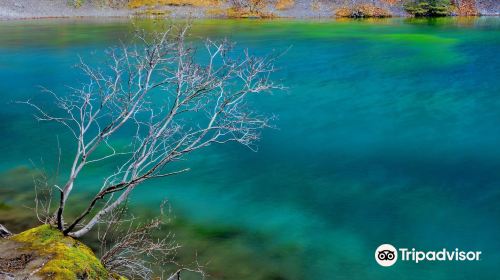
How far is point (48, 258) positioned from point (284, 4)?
223ft

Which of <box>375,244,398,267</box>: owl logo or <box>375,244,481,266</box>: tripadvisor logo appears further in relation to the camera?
<box>375,244,481,266</box>: tripadvisor logo

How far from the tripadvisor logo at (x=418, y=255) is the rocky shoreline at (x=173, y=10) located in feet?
194

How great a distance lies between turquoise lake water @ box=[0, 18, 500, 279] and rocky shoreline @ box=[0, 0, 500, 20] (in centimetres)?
3477

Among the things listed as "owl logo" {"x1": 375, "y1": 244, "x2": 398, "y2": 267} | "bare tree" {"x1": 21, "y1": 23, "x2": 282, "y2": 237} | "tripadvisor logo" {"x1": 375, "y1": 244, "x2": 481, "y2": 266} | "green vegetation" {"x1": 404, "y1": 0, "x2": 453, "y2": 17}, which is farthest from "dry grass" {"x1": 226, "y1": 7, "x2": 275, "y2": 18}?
"tripadvisor logo" {"x1": 375, "y1": 244, "x2": 481, "y2": 266}

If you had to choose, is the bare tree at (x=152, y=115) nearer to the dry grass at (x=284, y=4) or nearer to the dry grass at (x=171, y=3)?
the dry grass at (x=284, y=4)

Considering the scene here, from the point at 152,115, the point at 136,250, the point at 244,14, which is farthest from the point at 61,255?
the point at 244,14

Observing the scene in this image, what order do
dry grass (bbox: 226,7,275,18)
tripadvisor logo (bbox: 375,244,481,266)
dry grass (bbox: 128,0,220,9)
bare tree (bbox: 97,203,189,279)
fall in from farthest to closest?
dry grass (bbox: 128,0,220,9) < dry grass (bbox: 226,7,275,18) < tripadvisor logo (bbox: 375,244,481,266) < bare tree (bbox: 97,203,189,279)

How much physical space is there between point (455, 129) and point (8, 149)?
1908cm

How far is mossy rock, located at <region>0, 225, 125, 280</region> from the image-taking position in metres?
6.82

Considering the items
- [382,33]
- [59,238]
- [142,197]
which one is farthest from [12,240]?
[382,33]

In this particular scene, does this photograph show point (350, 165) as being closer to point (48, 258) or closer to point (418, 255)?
point (418, 255)

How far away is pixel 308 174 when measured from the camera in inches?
657

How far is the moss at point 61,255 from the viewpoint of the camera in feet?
22.5

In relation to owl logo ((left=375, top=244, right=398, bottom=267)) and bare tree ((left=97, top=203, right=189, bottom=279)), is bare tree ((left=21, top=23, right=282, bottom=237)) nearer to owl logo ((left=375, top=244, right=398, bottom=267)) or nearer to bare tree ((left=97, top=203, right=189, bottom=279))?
bare tree ((left=97, top=203, right=189, bottom=279))
